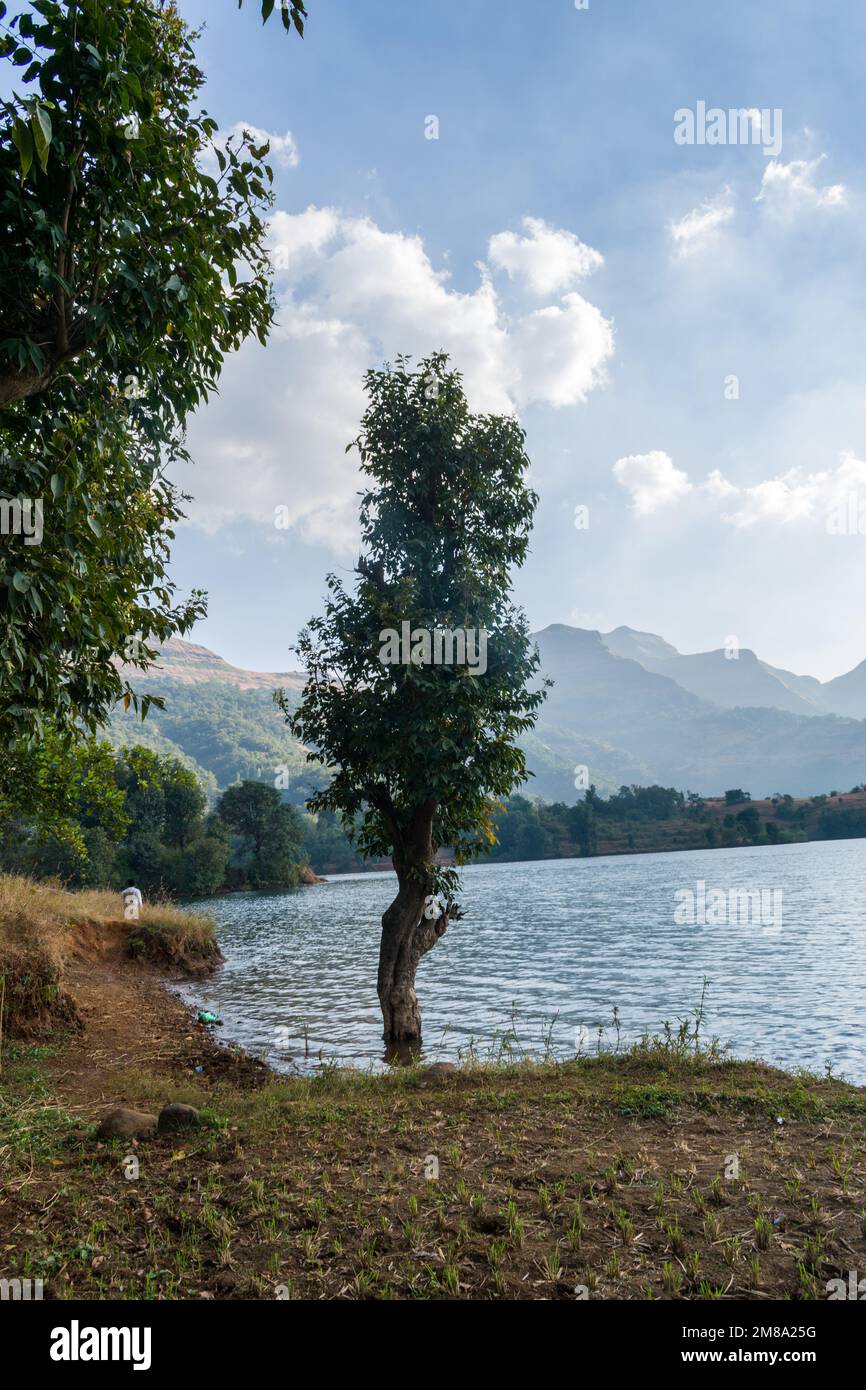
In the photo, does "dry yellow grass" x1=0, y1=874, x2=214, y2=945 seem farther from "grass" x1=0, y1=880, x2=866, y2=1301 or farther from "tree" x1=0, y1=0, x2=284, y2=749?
"tree" x1=0, y1=0, x2=284, y2=749

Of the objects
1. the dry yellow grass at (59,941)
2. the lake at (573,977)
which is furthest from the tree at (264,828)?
the dry yellow grass at (59,941)

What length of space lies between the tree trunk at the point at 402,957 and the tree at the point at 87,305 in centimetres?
1070

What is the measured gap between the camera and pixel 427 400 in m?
17.5

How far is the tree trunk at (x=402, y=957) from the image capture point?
17188mm

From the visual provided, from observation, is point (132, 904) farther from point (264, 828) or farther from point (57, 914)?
point (264, 828)

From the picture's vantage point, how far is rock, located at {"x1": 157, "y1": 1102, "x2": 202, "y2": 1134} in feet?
29.9

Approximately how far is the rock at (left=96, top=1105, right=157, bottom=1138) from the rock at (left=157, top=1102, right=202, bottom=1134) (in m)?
0.11

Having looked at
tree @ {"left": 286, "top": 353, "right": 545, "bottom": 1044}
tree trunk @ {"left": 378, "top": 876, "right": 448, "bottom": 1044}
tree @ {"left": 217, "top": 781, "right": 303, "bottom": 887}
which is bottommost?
tree @ {"left": 217, "top": 781, "right": 303, "bottom": 887}

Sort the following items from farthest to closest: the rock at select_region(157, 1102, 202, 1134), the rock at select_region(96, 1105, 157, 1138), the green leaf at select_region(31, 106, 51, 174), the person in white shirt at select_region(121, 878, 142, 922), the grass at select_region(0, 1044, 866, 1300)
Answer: the person in white shirt at select_region(121, 878, 142, 922), the rock at select_region(157, 1102, 202, 1134), the rock at select_region(96, 1105, 157, 1138), the grass at select_region(0, 1044, 866, 1300), the green leaf at select_region(31, 106, 51, 174)

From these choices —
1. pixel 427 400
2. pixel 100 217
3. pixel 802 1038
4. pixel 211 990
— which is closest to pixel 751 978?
pixel 802 1038

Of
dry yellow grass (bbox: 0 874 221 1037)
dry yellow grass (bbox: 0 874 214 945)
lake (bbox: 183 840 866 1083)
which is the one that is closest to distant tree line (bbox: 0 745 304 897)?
dry yellow grass (bbox: 0 874 214 945)

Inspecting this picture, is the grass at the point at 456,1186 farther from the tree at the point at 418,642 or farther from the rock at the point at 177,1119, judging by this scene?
the tree at the point at 418,642
